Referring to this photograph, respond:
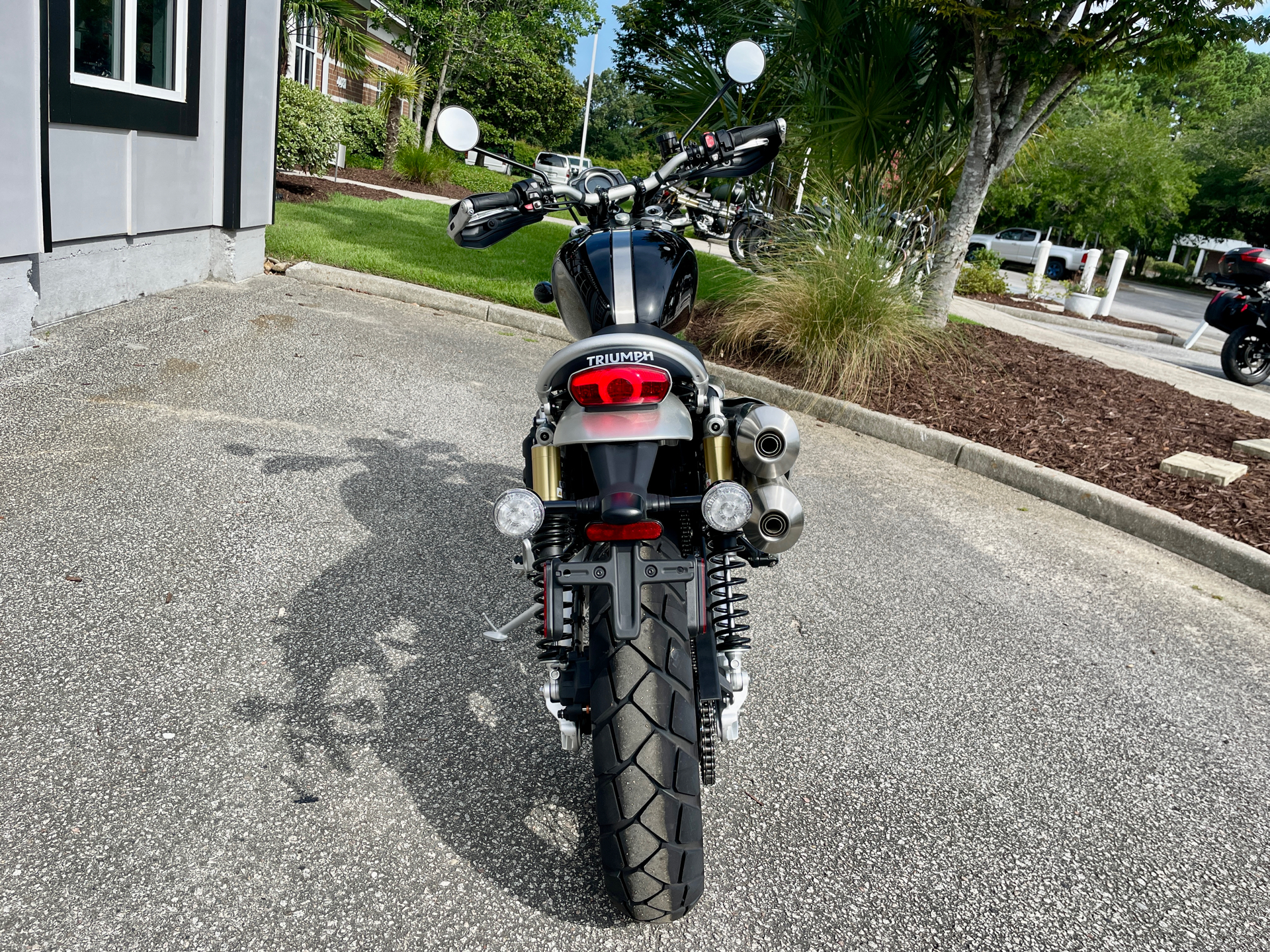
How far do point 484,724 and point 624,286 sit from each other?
138cm

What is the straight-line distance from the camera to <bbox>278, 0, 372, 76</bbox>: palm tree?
15.2 meters

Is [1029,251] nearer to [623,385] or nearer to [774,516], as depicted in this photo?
[774,516]

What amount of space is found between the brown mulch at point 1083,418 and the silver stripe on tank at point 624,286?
4.19m

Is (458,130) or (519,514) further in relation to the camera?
(458,130)

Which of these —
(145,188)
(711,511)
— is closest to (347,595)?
(711,511)

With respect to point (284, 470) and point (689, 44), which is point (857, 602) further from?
point (689, 44)

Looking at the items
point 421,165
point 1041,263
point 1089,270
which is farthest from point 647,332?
point 421,165

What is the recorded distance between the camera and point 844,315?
700 centimetres

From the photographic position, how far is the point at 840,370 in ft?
22.7

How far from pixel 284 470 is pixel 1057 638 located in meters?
3.66

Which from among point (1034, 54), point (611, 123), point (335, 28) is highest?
point (611, 123)

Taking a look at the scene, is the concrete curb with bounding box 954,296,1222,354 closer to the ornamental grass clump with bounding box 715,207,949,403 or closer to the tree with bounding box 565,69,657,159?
the ornamental grass clump with bounding box 715,207,949,403

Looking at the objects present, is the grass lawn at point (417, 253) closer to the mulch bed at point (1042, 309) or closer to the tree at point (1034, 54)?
the tree at point (1034, 54)

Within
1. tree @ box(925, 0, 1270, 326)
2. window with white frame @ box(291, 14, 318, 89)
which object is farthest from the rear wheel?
window with white frame @ box(291, 14, 318, 89)
